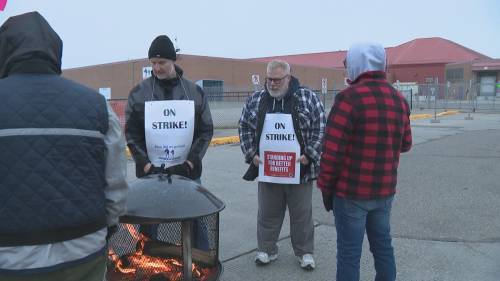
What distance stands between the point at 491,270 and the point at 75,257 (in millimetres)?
3690

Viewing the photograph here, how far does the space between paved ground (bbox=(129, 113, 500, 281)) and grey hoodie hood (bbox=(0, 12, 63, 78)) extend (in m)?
2.72

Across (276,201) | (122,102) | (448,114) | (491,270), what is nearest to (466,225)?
(491,270)

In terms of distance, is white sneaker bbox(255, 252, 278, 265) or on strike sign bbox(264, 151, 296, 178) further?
white sneaker bbox(255, 252, 278, 265)

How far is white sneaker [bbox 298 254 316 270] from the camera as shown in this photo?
4.44 metres

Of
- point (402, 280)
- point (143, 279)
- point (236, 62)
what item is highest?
point (236, 62)

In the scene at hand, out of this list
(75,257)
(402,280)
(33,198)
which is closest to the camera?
(33,198)

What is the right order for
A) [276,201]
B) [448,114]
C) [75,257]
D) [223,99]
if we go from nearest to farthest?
[75,257]
[276,201]
[223,99]
[448,114]

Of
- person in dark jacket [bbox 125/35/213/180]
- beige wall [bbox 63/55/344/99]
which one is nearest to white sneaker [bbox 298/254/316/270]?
person in dark jacket [bbox 125/35/213/180]

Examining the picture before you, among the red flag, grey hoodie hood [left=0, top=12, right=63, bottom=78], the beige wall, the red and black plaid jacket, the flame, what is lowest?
the flame

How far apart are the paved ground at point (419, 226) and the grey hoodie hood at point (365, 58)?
189cm

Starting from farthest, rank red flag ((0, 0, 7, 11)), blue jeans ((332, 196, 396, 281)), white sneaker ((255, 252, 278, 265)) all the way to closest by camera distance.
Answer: white sneaker ((255, 252, 278, 265)) → red flag ((0, 0, 7, 11)) → blue jeans ((332, 196, 396, 281))

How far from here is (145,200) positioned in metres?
2.99

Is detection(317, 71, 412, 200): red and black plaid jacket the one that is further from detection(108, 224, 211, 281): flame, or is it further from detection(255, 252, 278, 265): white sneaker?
detection(255, 252, 278, 265): white sneaker

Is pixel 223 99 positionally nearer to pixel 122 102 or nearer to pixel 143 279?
pixel 122 102
